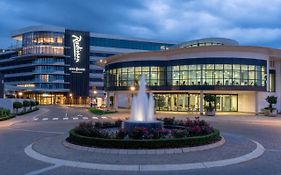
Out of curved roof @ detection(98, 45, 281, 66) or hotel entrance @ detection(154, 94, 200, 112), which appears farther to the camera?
hotel entrance @ detection(154, 94, 200, 112)

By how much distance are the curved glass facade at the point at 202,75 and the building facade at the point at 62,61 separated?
5147 cm

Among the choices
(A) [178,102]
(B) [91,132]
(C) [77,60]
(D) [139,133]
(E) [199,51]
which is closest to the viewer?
(D) [139,133]

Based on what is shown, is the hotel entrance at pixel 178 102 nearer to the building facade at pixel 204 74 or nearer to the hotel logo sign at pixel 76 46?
the building facade at pixel 204 74

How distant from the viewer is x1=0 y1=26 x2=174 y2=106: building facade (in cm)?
10625

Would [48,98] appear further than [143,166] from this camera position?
Yes

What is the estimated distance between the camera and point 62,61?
4245 inches

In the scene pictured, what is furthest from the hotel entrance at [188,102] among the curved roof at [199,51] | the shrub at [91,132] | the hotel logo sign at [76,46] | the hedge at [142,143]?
the hotel logo sign at [76,46]

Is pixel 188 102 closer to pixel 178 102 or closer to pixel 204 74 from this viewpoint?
pixel 178 102

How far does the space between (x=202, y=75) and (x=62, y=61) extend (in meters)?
69.0

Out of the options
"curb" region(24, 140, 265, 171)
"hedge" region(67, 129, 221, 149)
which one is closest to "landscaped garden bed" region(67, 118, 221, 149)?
"hedge" region(67, 129, 221, 149)

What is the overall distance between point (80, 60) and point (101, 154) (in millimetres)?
98215

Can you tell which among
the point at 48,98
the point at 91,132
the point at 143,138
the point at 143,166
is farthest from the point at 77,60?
the point at 143,166

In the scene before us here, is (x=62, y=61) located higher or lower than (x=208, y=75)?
higher

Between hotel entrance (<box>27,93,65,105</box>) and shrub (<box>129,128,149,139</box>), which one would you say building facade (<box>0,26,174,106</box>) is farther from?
shrub (<box>129,128,149,139</box>)
